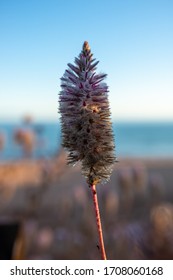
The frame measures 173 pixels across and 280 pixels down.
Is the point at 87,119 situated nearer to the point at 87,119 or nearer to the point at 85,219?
the point at 87,119

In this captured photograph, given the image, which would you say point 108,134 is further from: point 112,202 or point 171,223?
point 112,202

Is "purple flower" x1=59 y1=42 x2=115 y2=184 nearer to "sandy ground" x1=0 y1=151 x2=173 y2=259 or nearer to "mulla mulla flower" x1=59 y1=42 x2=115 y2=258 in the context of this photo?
"mulla mulla flower" x1=59 y1=42 x2=115 y2=258

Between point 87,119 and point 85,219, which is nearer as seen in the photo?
point 87,119

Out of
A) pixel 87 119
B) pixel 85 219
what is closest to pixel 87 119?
pixel 87 119

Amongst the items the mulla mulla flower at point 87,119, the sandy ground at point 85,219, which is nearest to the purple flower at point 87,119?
the mulla mulla flower at point 87,119

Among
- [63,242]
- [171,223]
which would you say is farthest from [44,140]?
[171,223]
